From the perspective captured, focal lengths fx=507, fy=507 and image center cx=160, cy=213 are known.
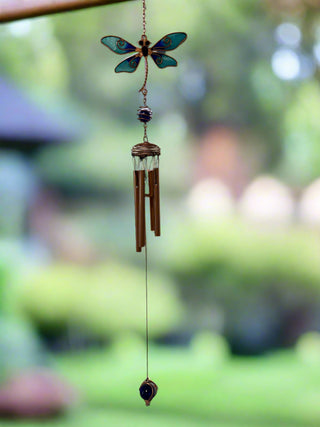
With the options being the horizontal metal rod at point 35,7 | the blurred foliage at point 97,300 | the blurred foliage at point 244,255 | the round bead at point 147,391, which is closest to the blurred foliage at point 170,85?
the horizontal metal rod at point 35,7

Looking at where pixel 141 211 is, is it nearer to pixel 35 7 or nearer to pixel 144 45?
pixel 144 45

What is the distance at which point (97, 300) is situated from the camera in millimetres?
3650

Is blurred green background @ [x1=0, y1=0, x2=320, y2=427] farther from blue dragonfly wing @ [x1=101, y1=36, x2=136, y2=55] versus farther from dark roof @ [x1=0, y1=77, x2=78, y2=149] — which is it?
blue dragonfly wing @ [x1=101, y1=36, x2=136, y2=55]

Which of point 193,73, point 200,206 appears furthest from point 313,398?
point 193,73

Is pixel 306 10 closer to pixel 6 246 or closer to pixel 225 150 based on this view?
pixel 225 150

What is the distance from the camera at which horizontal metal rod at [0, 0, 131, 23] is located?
3.28 metres

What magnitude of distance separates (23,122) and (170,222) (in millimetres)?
1367

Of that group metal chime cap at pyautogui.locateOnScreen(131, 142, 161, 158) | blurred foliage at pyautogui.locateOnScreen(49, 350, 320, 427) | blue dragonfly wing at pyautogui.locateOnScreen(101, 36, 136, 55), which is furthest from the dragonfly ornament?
blurred foliage at pyautogui.locateOnScreen(49, 350, 320, 427)

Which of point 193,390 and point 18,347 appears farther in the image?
point 18,347

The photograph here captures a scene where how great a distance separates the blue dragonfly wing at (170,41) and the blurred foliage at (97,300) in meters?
1.68

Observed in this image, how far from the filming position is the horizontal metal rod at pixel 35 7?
328 cm

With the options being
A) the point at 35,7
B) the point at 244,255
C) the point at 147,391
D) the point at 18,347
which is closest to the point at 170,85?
the point at 35,7

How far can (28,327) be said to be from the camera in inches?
148

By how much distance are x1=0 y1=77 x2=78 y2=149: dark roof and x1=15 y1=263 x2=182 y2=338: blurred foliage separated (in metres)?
0.96
